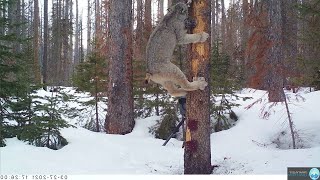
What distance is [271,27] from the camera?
9.64 meters

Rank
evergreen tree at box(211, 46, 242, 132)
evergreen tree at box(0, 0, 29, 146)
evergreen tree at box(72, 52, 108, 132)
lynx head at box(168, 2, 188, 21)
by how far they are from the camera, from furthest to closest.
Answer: evergreen tree at box(72, 52, 108, 132), evergreen tree at box(211, 46, 242, 132), evergreen tree at box(0, 0, 29, 146), lynx head at box(168, 2, 188, 21)

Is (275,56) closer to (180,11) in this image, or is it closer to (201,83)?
(201,83)

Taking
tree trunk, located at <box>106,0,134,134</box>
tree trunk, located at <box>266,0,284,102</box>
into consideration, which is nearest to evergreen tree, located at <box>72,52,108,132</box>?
tree trunk, located at <box>106,0,134,134</box>

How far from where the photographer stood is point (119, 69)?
8008 mm

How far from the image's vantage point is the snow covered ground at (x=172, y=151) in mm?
5223

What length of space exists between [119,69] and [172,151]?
7.56 ft

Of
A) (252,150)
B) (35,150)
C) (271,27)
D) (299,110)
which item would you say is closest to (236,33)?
(271,27)

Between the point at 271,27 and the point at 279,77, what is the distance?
252cm

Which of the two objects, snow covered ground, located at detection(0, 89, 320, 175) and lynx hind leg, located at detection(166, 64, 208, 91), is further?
snow covered ground, located at detection(0, 89, 320, 175)

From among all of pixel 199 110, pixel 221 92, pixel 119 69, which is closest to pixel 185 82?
pixel 199 110

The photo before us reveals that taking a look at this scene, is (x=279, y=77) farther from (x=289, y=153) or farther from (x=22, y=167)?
(x=22, y=167)

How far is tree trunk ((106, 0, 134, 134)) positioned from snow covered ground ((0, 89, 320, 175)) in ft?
1.44

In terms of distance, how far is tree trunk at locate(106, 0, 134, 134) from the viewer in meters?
8.01

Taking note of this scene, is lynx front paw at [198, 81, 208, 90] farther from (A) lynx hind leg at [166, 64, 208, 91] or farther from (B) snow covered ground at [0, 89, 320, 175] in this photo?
(B) snow covered ground at [0, 89, 320, 175]
